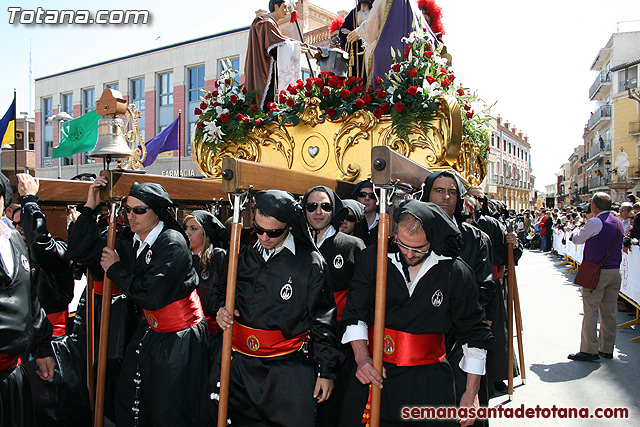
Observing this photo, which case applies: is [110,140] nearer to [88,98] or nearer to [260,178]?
[260,178]

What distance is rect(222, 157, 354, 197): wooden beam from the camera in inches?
Result: 120

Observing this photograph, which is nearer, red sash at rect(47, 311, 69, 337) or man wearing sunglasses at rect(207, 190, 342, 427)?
man wearing sunglasses at rect(207, 190, 342, 427)

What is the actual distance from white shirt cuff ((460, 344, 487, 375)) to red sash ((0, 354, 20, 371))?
8.54 feet

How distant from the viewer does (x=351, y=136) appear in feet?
19.1

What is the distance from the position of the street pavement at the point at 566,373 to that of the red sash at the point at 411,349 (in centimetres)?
234

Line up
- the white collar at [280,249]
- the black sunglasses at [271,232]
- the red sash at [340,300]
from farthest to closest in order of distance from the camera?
the red sash at [340,300], the white collar at [280,249], the black sunglasses at [271,232]

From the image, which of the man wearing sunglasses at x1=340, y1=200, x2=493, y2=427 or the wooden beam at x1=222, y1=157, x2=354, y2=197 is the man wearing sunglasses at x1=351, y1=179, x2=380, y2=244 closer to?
the wooden beam at x1=222, y1=157, x2=354, y2=197

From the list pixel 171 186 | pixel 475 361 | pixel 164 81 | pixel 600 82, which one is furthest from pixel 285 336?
pixel 600 82

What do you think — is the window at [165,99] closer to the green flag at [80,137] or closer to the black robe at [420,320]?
the green flag at [80,137]

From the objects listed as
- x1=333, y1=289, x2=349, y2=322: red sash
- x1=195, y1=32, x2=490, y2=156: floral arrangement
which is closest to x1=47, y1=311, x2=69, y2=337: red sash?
x1=333, y1=289, x2=349, y2=322: red sash

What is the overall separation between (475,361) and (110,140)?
3276mm

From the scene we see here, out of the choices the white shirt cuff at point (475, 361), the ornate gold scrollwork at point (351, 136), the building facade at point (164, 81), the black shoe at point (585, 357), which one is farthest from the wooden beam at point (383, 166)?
the building facade at point (164, 81)

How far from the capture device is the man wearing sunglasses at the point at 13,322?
2.65 m

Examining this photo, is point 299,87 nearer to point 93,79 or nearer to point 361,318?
point 361,318
